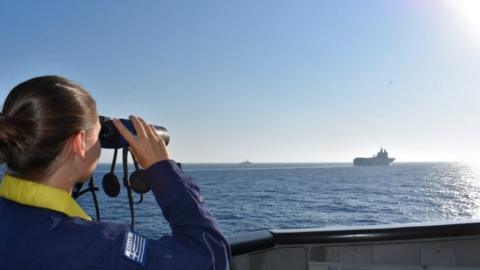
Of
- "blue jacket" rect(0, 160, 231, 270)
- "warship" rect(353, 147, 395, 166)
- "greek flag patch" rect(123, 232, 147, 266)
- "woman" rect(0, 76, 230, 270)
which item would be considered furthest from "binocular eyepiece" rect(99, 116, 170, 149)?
"warship" rect(353, 147, 395, 166)

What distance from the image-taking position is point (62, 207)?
3.58 feet

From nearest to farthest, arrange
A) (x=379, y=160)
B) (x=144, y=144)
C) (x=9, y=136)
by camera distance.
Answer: (x=9, y=136) → (x=144, y=144) → (x=379, y=160)

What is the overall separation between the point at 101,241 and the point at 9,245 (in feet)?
0.70

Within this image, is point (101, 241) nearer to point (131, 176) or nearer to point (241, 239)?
point (131, 176)

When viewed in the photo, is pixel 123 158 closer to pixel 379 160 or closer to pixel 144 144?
pixel 144 144

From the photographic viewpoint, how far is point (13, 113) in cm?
106

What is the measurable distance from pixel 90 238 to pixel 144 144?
306 millimetres

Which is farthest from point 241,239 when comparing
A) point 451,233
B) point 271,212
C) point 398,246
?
point 271,212

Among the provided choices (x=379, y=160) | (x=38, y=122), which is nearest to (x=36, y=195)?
(x=38, y=122)

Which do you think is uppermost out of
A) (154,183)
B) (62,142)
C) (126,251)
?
(62,142)

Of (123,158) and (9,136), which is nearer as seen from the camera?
(9,136)

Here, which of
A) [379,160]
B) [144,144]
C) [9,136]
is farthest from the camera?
[379,160]

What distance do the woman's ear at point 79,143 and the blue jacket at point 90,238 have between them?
0.11 metres

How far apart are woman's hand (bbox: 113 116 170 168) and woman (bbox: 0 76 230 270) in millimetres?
94
